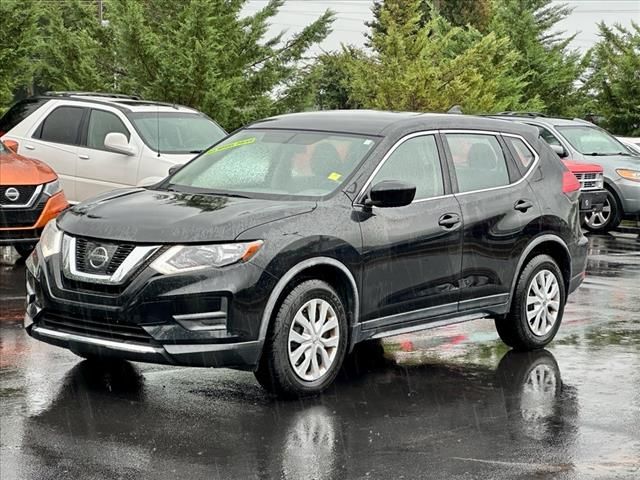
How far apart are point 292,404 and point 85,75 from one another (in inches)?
684

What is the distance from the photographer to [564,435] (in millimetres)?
6516

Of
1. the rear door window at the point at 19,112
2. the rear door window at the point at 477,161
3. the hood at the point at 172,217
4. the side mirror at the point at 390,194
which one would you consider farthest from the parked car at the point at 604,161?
the hood at the point at 172,217

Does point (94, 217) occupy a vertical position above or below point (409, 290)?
above

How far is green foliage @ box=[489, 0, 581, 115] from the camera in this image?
3291 centimetres

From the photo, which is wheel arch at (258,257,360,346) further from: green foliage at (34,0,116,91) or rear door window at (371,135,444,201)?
green foliage at (34,0,116,91)

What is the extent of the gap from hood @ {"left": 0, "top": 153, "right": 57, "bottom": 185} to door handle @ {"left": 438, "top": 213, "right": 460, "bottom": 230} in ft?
20.0

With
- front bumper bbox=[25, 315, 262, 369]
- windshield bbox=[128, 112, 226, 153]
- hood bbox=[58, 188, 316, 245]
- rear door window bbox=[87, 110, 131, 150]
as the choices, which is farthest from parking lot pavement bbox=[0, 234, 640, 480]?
rear door window bbox=[87, 110, 131, 150]

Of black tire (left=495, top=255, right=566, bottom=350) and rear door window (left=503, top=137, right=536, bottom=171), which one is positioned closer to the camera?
black tire (left=495, top=255, right=566, bottom=350)

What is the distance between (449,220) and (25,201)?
239 inches

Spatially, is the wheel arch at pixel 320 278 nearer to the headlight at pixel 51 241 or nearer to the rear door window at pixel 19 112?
the headlight at pixel 51 241

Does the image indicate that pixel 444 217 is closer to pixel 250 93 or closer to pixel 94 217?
pixel 94 217

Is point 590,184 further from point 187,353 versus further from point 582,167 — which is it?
point 187,353

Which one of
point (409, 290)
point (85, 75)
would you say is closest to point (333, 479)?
point (409, 290)

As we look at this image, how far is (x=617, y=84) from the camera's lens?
33.7m
